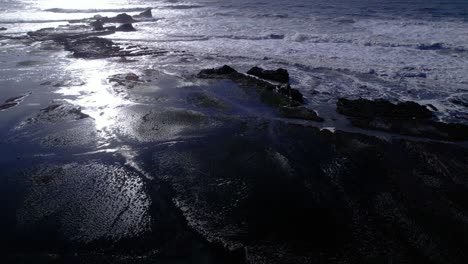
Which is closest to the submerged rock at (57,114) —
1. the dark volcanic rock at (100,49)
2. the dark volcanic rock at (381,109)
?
the dark volcanic rock at (381,109)

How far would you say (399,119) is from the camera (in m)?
11.4

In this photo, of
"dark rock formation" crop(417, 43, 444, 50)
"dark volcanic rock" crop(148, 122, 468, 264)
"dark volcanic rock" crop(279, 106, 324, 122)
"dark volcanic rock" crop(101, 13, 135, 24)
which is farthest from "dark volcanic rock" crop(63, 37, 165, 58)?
"dark rock formation" crop(417, 43, 444, 50)

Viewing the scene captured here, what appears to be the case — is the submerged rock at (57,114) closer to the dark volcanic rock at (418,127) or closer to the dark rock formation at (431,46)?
the dark volcanic rock at (418,127)

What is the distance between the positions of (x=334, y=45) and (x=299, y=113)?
12.9 meters

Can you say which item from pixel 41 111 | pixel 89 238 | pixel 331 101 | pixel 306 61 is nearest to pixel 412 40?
pixel 306 61

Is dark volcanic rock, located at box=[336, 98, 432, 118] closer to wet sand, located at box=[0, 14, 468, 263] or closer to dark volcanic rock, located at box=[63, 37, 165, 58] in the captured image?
wet sand, located at box=[0, 14, 468, 263]

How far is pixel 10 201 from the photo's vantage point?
756 centimetres

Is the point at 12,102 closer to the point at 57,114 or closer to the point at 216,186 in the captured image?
the point at 57,114

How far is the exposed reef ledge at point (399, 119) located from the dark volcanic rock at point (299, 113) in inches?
38.8

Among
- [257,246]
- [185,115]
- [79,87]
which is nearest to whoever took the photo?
[257,246]

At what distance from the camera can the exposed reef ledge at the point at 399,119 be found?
10539 millimetres

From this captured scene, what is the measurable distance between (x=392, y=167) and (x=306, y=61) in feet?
36.8

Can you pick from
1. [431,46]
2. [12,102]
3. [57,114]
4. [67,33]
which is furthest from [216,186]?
[67,33]

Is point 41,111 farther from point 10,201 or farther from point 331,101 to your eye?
point 331,101
